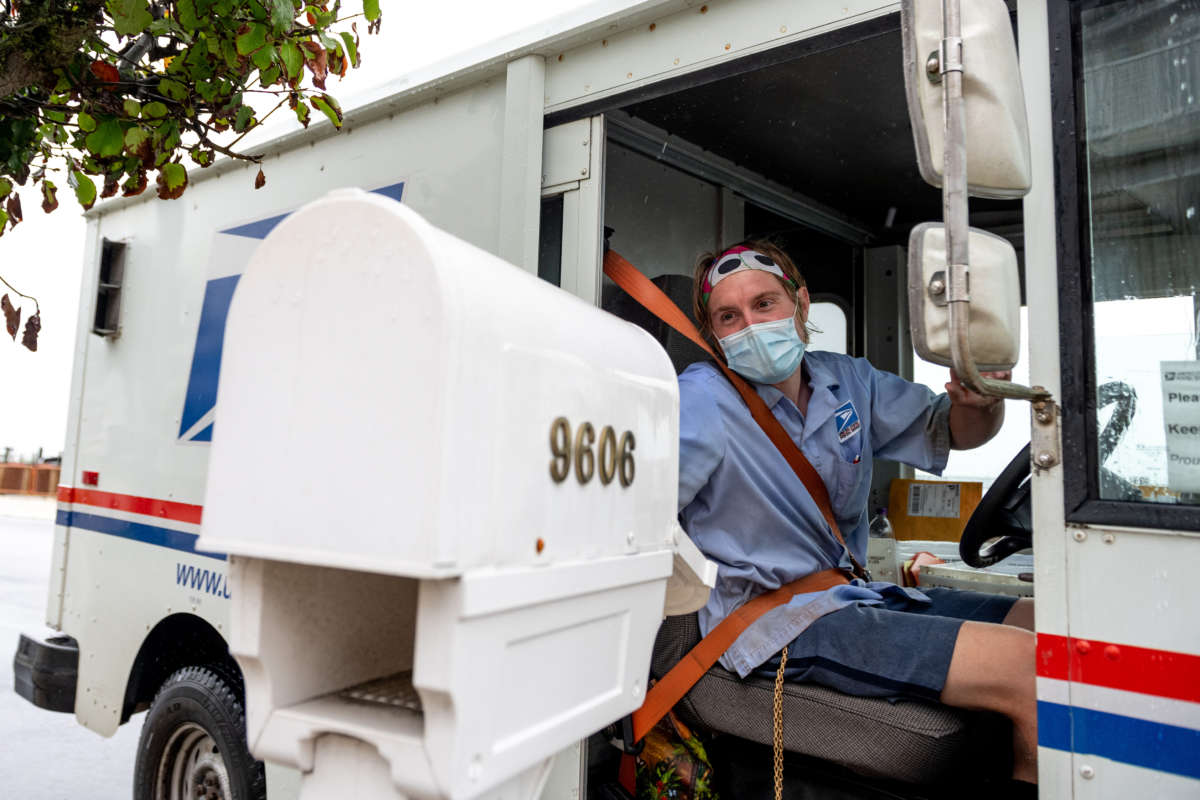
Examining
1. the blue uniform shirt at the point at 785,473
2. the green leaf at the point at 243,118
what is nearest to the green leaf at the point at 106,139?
the green leaf at the point at 243,118

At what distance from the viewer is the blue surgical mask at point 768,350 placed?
2307 mm

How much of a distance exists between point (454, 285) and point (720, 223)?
2.59m

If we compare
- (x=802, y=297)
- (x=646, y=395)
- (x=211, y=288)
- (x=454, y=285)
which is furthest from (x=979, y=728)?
(x=211, y=288)

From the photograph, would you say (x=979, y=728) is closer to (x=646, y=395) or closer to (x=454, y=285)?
(x=646, y=395)

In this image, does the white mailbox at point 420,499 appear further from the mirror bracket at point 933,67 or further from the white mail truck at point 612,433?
the mirror bracket at point 933,67

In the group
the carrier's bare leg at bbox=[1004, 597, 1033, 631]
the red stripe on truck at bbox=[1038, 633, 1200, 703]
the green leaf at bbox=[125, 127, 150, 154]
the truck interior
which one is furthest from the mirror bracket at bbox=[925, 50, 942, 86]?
the green leaf at bbox=[125, 127, 150, 154]

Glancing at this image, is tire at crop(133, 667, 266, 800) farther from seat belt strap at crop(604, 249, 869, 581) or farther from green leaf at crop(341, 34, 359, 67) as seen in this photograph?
green leaf at crop(341, 34, 359, 67)

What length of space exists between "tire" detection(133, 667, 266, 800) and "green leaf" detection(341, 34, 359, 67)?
6.43ft

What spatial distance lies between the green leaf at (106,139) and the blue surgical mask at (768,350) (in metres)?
1.70

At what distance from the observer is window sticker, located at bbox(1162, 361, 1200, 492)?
1373mm

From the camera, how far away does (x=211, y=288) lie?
3.06m

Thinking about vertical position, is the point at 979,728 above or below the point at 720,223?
below

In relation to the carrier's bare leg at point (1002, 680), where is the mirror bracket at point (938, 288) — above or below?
above

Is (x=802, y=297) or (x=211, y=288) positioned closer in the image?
(x=802, y=297)
